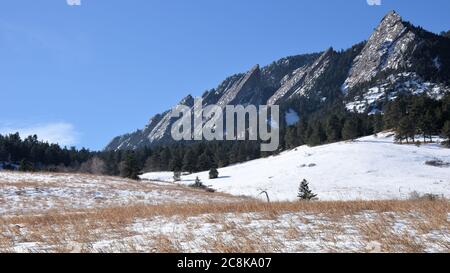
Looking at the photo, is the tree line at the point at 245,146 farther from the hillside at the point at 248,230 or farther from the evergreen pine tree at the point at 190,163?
the hillside at the point at 248,230

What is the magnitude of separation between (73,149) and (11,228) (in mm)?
164172

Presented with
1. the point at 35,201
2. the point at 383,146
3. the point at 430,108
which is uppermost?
the point at 430,108

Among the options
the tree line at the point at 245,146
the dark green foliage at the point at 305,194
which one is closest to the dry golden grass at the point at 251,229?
the dark green foliage at the point at 305,194

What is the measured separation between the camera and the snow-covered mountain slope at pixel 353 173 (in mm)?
56125

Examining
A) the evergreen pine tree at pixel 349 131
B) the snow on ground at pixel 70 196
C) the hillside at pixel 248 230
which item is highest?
the evergreen pine tree at pixel 349 131

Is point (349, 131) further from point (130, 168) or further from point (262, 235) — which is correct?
point (262, 235)

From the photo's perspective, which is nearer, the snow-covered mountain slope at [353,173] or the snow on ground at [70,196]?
the snow on ground at [70,196]

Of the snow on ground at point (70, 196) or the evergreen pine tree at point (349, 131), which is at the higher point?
the evergreen pine tree at point (349, 131)

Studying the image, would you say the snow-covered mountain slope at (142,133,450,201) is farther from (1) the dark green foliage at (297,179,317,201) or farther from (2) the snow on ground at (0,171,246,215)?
(2) the snow on ground at (0,171,246,215)

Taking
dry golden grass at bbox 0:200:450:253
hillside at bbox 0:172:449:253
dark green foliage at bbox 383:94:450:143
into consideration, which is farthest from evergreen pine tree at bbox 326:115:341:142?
dry golden grass at bbox 0:200:450:253

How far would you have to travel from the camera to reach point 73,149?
16700 centimetres
